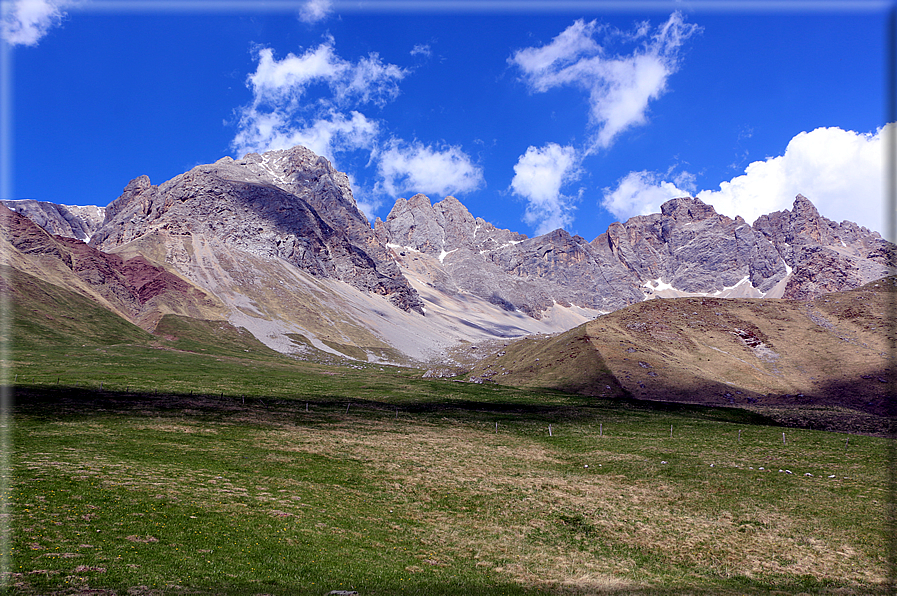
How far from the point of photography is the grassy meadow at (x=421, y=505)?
19750 millimetres

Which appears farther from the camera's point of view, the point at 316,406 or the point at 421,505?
the point at 316,406

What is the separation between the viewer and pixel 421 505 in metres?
31.0

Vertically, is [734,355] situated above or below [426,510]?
above

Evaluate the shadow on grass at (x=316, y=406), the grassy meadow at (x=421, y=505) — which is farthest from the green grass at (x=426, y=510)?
the shadow on grass at (x=316, y=406)

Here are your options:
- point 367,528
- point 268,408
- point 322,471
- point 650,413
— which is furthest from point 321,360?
point 367,528

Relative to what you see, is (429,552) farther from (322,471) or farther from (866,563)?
(866,563)

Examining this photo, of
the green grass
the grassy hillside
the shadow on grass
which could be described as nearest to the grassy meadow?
the green grass

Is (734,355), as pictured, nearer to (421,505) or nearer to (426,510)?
(421,505)

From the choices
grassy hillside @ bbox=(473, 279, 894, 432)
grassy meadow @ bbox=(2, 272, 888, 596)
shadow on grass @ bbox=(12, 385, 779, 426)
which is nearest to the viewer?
grassy meadow @ bbox=(2, 272, 888, 596)

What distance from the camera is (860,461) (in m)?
40.9

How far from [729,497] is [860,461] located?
1814 centimetres

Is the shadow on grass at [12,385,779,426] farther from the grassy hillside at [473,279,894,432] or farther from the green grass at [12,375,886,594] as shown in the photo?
the grassy hillside at [473,279,894,432]

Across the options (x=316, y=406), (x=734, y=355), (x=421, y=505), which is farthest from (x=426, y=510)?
(x=734, y=355)

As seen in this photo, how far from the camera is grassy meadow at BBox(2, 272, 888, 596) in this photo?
19750 mm
